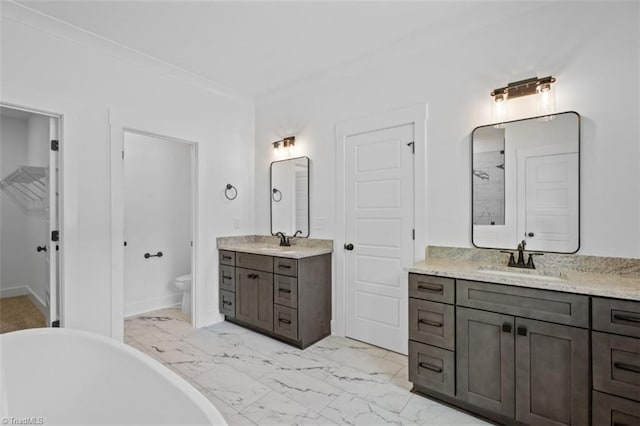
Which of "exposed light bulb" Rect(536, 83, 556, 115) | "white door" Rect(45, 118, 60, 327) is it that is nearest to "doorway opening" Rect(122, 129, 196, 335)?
"white door" Rect(45, 118, 60, 327)

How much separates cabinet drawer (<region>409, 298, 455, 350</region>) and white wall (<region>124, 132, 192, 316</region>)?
350 cm

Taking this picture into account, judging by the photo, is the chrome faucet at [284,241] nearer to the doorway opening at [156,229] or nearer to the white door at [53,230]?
the doorway opening at [156,229]

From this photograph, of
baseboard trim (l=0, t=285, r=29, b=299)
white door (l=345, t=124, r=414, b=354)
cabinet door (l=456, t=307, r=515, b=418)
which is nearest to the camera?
cabinet door (l=456, t=307, r=515, b=418)

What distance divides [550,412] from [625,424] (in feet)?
0.95

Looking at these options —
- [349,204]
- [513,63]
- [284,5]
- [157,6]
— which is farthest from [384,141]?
[157,6]

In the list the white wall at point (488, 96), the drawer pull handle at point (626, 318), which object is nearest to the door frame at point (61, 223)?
the white wall at point (488, 96)

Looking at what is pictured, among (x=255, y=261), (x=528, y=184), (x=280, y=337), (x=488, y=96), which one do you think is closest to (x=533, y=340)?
(x=528, y=184)

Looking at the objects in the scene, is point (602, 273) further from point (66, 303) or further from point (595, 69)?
point (66, 303)

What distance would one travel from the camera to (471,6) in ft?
7.37

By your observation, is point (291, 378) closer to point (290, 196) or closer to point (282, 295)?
point (282, 295)

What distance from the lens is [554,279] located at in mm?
1737

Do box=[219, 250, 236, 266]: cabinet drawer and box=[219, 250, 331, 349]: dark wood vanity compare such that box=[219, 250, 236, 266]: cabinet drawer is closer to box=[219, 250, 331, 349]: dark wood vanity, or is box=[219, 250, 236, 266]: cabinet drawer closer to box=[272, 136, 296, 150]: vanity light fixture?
box=[219, 250, 331, 349]: dark wood vanity

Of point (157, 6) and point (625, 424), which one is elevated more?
point (157, 6)

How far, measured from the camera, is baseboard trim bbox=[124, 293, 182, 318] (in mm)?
3856
